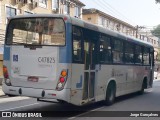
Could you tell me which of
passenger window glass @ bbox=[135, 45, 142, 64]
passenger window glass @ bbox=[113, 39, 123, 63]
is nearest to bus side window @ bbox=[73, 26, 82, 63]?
passenger window glass @ bbox=[113, 39, 123, 63]

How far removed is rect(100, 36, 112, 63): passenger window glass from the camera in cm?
1184

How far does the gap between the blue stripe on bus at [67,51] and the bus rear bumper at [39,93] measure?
0.94 m

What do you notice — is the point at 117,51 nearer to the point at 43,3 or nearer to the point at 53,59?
the point at 53,59

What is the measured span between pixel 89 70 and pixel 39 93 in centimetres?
216

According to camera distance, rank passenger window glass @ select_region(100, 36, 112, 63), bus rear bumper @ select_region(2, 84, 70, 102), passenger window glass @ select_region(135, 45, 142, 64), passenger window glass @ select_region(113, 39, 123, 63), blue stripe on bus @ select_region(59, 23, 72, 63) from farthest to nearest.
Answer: passenger window glass @ select_region(135, 45, 142, 64) → passenger window glass @ select_region(113, 39, 123, 63) → passenger window glass @ select_region(100, 36, 112, 63) → blue stripe on bus @ select_region(59, 23, 72, 63) → bus rear bumper @ select_region(2, 84, 70, 102)

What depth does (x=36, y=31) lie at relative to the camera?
990 cm

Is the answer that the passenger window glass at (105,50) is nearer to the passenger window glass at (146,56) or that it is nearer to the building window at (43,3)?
the passenger window glass at (146,56)

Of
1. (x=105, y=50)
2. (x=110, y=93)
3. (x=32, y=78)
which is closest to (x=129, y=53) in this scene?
(x=110, y=93)

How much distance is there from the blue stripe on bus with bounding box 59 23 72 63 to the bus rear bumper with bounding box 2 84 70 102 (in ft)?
3.10

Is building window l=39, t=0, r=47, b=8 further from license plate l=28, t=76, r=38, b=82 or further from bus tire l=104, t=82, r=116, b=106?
license plate l=28, t=76, r=38, b=82

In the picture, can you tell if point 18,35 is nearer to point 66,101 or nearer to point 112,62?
point 66,101

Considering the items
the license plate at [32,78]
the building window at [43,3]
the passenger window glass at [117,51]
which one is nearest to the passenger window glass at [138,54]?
the passenger window glass at [117,51]

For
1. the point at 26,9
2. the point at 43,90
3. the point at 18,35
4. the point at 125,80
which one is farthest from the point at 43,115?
the point at 26,9

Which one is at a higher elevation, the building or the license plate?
the building
